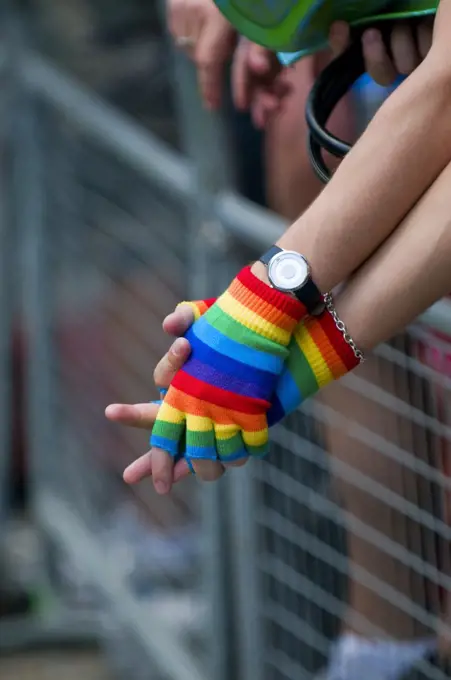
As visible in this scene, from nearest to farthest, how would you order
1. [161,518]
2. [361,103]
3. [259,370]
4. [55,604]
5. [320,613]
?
[259,370] → [361,103] → [320,613] → [161,518] → [55,604]

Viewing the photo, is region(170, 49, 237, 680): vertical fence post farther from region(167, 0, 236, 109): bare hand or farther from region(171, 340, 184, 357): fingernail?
region(171, 340, 184, 357): fingernail

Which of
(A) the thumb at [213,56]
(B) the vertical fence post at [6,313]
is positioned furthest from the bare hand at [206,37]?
(B) the vertical fence post at [6,313]

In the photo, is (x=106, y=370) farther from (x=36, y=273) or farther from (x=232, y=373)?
(x=232, y=373)

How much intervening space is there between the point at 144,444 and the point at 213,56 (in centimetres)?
129

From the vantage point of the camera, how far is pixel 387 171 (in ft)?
3.22

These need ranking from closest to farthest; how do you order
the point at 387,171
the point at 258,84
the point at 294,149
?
the point at 387,171 < the point at 258,84 < the point at 294,149

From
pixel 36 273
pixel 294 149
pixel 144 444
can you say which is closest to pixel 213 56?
pixel 294 149

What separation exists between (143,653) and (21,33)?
167 centimetres

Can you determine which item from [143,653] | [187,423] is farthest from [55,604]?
[187,423]

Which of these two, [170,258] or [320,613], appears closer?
[320,613]

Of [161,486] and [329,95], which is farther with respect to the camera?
[329,95]

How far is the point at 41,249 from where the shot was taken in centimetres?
291

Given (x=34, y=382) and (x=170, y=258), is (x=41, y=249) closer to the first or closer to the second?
(x=34, y=382)

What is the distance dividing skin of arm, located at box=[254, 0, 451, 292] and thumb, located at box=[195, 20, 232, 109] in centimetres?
56
